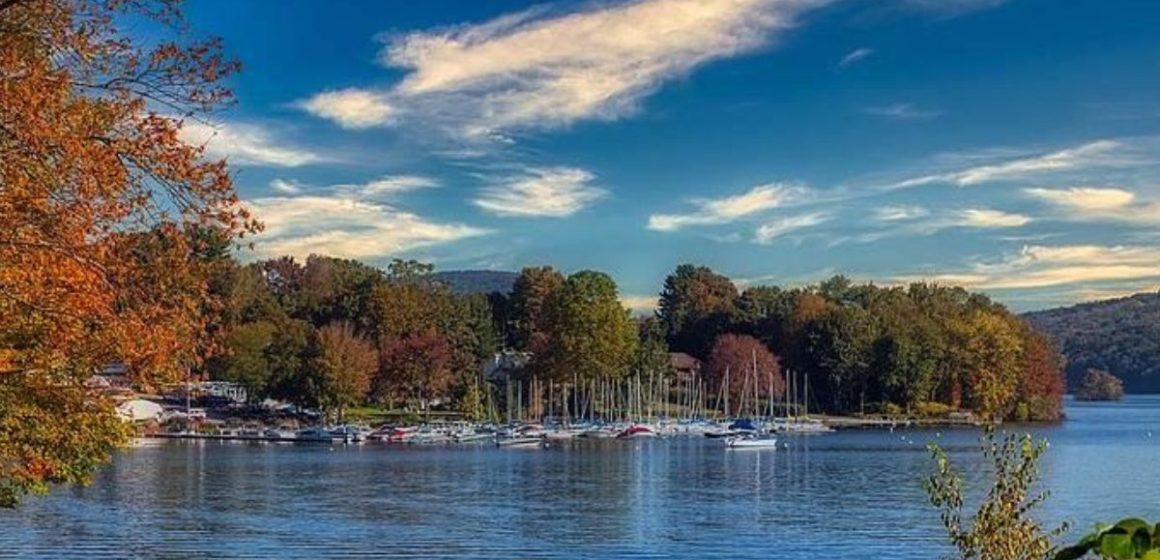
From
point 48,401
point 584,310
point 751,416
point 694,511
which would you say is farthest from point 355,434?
point 48,401

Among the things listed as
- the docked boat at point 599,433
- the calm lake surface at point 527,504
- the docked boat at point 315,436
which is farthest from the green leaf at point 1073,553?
the docked boat at point 599,433

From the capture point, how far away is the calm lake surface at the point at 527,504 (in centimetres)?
4081

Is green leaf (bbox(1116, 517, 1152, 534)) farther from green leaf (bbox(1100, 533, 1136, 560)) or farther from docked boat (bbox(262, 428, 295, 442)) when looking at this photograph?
docked boat (bbox(262, 428, 295, 442))

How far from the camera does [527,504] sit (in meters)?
54.4

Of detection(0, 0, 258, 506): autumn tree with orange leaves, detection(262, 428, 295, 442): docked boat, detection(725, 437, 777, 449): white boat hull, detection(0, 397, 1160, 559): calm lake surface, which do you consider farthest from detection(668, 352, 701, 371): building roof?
detection(0, 0, 258, 506): autumn tree with orange leaves

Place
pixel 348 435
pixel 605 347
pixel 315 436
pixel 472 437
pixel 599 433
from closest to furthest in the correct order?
pixel 348 435 → pixel 315 436 → pixel 472 437 → pixel 599 433 → pixel 605 347

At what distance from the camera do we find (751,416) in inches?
5261

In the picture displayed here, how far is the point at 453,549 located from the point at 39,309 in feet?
93.8

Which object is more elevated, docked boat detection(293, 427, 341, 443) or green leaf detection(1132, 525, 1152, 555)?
green leaf detection(1132, 525, 1152, 555)

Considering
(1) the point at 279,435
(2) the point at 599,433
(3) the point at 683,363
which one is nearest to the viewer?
(1) the point at 279,435

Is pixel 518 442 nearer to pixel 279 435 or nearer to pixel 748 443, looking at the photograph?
pixel 748 443

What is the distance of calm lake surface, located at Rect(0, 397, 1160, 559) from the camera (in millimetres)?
40812

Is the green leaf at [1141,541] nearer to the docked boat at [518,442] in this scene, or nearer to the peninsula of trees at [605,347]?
the docked boat at [518,442]

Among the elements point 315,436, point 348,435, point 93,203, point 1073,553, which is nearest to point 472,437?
point 348,435
